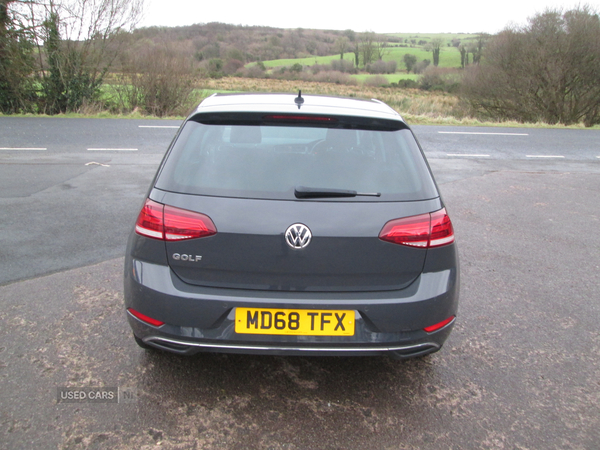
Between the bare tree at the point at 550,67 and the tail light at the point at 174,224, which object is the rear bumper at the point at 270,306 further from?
the bare tree at the point at 550,67

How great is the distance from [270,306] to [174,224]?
0.62m

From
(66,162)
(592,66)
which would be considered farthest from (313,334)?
(592,66)

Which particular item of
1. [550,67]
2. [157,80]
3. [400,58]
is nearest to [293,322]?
[157,80]

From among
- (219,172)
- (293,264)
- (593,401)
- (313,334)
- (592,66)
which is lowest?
(593,401)

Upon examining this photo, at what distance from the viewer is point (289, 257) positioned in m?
2.40

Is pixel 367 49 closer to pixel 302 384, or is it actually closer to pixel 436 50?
pixel 436 50

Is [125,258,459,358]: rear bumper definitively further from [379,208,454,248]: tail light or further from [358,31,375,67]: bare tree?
[358,31,375,67]: bare tree

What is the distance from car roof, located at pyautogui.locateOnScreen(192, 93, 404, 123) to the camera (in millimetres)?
2760

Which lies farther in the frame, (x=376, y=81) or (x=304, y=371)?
(x=376, y=81)

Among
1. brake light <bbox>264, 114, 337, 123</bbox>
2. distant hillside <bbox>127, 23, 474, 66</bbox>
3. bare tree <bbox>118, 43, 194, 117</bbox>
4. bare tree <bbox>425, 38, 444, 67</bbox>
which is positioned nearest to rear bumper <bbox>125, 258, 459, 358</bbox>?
brake light <bbox>264, 114, 337, 123</bbox>

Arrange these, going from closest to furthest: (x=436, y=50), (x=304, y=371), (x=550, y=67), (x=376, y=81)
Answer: (x=304, y=371), (x=550, y=67), (x=376, y=81), (x=436, y=50)

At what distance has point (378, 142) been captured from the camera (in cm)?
285

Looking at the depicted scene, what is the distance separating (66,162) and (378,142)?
789 centimetres

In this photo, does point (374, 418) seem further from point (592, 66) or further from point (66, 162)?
point (592, 66)
